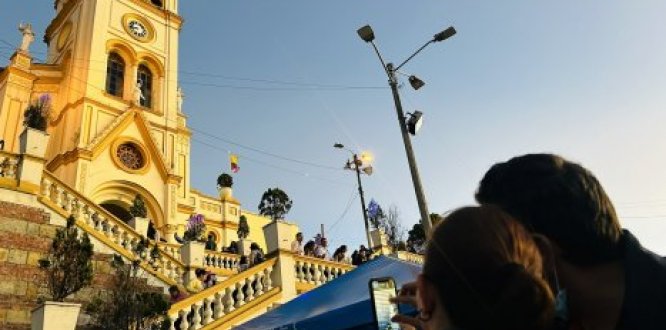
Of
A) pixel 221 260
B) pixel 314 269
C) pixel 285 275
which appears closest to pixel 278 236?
pixel 285 275

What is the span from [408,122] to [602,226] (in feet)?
28.6

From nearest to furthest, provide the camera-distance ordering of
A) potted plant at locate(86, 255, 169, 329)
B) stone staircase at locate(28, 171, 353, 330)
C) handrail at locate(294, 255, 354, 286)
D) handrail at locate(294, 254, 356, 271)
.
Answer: potted plant at locate(86, 255, 169, 329), stone staircase at locate(28, 171, 353, 330), handrail at locate(294, 255, 354, 286), handrail at locate(294, 254, 356, 271)

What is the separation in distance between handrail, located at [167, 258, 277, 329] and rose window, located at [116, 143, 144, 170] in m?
14.4

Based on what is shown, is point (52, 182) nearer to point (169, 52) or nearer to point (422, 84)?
point (422, 84)

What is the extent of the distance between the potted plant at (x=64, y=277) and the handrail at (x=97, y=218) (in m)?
1.95

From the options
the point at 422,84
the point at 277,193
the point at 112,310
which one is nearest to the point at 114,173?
the point at 277,193

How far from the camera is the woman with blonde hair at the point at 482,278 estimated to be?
3.45 ft

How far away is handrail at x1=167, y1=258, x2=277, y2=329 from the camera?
9367 millimetres

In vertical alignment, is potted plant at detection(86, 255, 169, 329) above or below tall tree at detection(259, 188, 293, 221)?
below

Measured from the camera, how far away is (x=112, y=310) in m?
8.53

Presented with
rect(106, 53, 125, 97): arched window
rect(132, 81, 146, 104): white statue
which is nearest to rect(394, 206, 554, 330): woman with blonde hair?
rect(132, 81, 146, 104): white statue

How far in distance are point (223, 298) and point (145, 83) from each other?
19.8 meters

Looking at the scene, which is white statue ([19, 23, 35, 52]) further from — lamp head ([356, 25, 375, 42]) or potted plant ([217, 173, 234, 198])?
lamp head ([356, 25, 375, 42])

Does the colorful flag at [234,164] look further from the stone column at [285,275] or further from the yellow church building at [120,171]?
the stone column at [285,275]
